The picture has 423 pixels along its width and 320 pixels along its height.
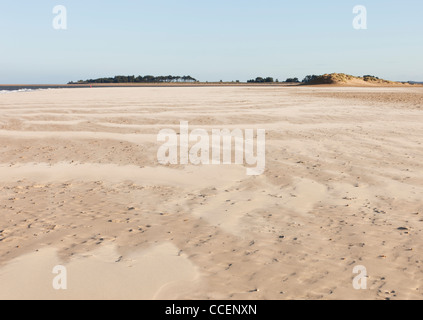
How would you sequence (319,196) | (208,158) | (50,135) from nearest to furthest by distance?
(319,196) < (208,158) < (50,135)

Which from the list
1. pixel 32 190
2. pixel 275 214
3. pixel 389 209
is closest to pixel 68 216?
pixel 32 190

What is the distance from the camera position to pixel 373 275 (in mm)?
3428

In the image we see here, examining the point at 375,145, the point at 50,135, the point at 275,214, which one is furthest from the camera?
the point at 50,135

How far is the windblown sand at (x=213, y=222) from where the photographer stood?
3357 mm

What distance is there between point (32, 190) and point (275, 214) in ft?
12.9

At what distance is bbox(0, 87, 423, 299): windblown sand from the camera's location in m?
3.36

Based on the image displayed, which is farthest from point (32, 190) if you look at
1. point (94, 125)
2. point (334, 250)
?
point (94, 125)

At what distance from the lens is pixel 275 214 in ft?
16.3

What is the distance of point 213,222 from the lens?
4719 millimetres

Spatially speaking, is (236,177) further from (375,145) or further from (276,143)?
(375,145)

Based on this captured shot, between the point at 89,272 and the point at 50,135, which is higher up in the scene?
the point at 50,135

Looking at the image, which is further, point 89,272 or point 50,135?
point 50,135

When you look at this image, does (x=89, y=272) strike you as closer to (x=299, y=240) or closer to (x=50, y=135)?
(x=299, y=240)

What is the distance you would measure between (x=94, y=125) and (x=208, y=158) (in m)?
5.90
